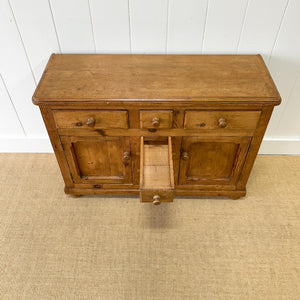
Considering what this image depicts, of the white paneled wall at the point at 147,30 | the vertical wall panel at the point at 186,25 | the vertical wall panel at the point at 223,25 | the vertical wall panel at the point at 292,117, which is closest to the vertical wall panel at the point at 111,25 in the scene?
the white paneled wall at the point at 147,30

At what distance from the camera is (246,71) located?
1399mm

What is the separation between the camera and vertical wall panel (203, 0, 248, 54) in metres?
1.38

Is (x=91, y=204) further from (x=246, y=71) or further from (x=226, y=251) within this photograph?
(x=246, y=71)

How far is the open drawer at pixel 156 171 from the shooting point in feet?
4.01

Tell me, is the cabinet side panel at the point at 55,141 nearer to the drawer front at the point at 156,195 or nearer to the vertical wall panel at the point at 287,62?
the drawer front at the point at 156,195

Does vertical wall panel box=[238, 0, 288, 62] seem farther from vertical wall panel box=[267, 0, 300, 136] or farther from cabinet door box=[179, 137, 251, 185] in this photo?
cabinet door box=[179, 137, 251, 185]

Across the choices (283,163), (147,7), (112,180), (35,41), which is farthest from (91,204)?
(283,163)

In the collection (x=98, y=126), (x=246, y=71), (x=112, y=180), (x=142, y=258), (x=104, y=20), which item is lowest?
(x=142, y=258)

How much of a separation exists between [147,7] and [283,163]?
4.31ft

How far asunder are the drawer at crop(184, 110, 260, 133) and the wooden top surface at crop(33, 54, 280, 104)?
0.07 m

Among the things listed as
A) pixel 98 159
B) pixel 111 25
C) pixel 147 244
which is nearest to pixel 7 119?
pixel 98 159

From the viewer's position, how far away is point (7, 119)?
1.87m

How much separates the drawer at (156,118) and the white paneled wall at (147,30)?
42 cm

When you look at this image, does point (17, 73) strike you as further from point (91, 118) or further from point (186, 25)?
point (186, 25)
